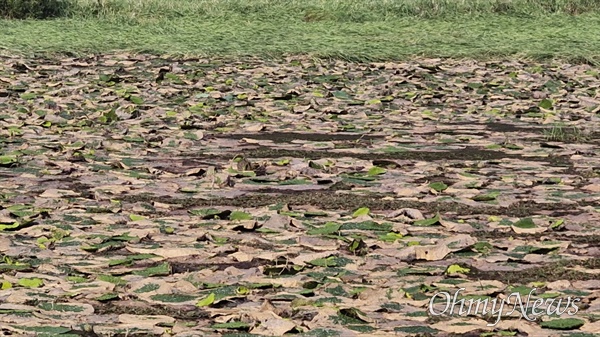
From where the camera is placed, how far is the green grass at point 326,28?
28.5 feet

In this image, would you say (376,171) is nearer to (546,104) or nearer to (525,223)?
(525,223)

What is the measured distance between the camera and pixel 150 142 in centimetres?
502

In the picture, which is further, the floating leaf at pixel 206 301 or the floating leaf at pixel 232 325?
the floating leaf at pixel 206 301

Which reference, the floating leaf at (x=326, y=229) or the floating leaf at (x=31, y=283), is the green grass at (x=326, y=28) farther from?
the floating leaf at (x=31, y=283)

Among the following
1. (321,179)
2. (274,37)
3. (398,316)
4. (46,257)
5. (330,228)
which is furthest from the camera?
(274,37)

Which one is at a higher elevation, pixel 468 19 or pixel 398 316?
pixel 398 316

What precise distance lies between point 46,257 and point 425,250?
989mm

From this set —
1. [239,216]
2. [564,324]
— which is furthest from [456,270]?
[239,216]

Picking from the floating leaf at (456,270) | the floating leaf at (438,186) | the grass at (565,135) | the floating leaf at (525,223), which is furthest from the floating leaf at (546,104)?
the floating leaf at (456,270)

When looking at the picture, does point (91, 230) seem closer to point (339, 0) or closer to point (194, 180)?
point (194, 180)

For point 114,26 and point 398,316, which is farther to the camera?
point 114,26

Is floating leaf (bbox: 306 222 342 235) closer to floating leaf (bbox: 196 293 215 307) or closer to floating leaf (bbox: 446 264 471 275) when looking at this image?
floating leaf (bbox: 446 264 471 275)

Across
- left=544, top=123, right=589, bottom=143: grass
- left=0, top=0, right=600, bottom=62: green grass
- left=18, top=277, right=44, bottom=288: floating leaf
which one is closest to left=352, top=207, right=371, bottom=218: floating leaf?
left=18, top=277, right=44, bottom=288: floating leaf

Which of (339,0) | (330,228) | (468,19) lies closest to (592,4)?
(468,19)
